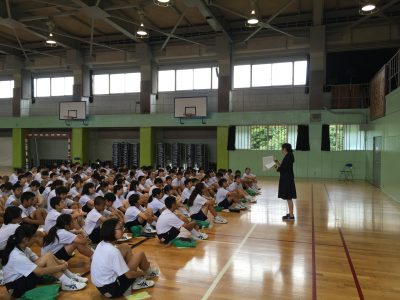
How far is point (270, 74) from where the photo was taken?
64.7ft

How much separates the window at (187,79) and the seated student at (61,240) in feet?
56.4

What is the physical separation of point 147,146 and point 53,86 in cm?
963

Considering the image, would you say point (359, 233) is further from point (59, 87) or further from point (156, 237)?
point (59, 87)

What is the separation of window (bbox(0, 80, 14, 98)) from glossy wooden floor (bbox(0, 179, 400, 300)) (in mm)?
23409

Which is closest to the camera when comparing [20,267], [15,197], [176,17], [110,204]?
[20,267]

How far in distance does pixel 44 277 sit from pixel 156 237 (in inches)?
97.4

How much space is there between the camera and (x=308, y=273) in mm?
4613

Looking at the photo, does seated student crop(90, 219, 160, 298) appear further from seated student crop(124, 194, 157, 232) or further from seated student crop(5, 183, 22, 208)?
seated student crop(5, 183, 22, 208)

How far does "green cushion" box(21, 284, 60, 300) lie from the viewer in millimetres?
3692

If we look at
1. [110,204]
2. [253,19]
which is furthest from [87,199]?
[253,19]

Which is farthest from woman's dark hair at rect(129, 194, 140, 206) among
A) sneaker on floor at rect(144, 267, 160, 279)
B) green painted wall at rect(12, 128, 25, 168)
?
green painted wall at rect(12, 128, 25, 168)

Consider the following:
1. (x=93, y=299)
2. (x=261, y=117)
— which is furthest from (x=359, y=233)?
(x=261, y=117)

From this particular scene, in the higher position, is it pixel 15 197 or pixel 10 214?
pixel 10 214

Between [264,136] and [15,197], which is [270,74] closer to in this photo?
[264,136]
